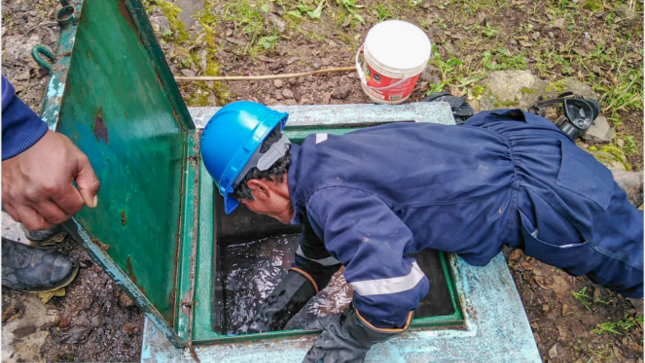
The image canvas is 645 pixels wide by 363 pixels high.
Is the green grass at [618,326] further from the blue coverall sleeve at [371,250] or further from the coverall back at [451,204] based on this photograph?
the blue coverall sleeve at [371,250]

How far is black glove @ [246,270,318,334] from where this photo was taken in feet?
8.45

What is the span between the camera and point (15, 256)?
238 cm

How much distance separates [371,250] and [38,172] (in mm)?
1107

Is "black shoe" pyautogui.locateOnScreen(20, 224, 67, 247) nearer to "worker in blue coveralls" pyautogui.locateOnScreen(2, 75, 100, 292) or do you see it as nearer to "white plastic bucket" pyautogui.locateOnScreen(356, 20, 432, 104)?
"worker in blue coveralls" pyautogui.locateOnScreen(2, 75, 100, 292)

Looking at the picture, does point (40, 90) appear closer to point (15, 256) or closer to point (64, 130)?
point (15, 256)

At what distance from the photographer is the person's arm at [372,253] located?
5.25ft

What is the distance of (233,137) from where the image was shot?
1.86 meters

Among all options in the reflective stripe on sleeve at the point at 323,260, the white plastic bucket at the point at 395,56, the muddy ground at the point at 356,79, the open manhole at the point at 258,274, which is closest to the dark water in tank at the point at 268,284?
the open manhole at the point at 258,274

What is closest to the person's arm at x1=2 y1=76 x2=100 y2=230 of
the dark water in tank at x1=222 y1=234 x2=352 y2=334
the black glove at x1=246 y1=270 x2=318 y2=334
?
the black glove at x1=246 y1=270 x2=318 y2=334

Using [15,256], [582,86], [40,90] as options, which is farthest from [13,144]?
[582,86]

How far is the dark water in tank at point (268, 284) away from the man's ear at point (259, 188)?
1056mm

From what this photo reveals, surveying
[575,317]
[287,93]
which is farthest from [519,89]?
[287,93]

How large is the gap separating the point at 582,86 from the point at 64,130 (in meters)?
4.12

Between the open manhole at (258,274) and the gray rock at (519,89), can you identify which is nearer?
the open manhole at (258,274)
